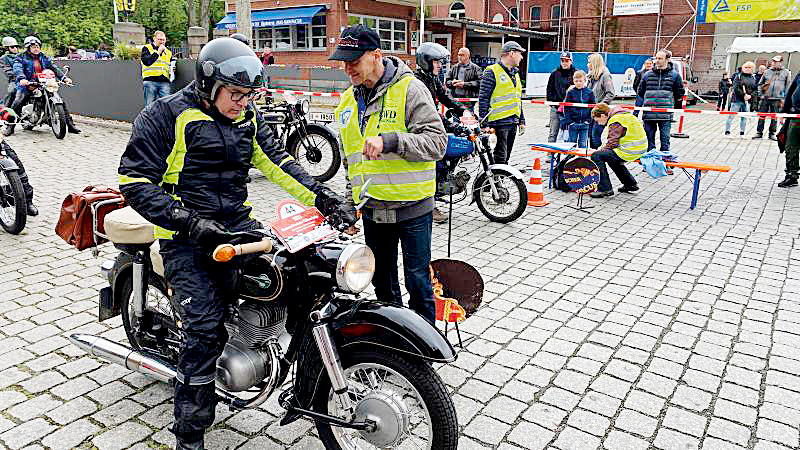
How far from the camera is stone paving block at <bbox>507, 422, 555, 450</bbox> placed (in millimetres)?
3203

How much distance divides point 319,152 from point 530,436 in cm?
658

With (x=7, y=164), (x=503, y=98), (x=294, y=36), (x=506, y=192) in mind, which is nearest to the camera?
(x=7, y=164)

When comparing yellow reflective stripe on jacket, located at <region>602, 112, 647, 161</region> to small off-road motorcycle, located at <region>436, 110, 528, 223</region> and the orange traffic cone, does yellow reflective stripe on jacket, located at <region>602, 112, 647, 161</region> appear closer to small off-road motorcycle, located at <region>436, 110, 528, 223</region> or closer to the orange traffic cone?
the orange traffic cone

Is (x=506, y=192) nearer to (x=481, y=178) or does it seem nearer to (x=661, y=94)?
(x=481, y=178)

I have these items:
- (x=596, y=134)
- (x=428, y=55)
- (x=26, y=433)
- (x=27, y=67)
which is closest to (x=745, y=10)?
(x=596, y=134)

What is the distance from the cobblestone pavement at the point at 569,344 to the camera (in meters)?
3.32

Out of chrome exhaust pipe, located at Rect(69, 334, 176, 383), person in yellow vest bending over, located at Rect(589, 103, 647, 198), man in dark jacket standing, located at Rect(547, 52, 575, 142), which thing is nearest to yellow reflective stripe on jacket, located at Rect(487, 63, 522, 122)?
person in yellow vest bending over, located at Rect(589, 103, 647, 198)

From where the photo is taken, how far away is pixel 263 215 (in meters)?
7.44

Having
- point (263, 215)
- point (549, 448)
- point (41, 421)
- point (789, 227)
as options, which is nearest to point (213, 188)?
point (41, 421)

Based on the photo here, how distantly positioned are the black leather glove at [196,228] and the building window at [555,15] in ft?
125

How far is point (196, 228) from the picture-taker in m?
2.52

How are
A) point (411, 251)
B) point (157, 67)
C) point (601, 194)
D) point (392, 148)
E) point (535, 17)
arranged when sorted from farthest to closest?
point (535, 17)
point (157, 67)
point (601, 194)
point (411, 251)
point (392, 148)

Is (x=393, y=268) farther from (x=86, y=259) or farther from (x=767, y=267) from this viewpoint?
(x=767, y=267)

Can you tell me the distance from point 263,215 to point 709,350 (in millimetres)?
4950
